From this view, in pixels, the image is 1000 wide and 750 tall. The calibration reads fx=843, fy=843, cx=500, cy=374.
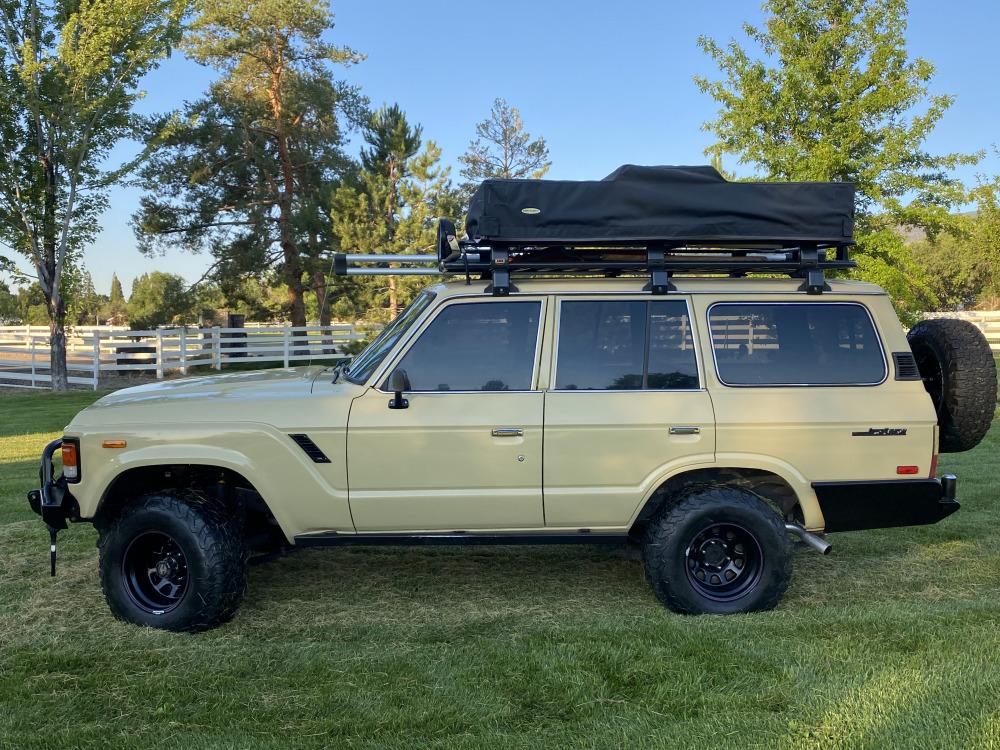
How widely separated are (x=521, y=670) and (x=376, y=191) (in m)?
23.9

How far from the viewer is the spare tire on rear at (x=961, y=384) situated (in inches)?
189

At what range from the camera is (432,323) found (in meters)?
4.68

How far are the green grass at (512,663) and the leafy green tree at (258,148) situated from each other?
2281 centimetres

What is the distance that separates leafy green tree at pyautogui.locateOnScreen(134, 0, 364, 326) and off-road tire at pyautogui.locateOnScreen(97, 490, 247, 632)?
22967 millimetres

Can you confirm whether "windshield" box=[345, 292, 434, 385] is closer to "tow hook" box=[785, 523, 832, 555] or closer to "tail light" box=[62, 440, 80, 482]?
"tail light" box=[62, 440, 80, 482]

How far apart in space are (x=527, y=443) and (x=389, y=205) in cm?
2324

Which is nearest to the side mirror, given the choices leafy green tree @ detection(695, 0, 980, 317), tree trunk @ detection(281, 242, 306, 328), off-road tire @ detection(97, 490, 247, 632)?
off-road tire @ detection(97, 490, 247, 632)

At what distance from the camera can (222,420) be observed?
178 inches

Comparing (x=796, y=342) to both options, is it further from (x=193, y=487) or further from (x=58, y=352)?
(x=58, y=352)

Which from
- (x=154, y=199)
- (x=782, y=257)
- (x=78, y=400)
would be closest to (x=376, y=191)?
(x=154, y=199)

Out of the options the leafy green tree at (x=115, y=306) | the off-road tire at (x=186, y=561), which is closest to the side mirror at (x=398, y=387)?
the off-road tire at (x=186, y=561)

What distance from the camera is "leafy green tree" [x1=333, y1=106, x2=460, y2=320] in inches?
1017

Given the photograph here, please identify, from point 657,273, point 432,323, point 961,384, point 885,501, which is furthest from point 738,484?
point 432,323

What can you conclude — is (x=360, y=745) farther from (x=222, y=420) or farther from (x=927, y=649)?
(x=927, y=649)
